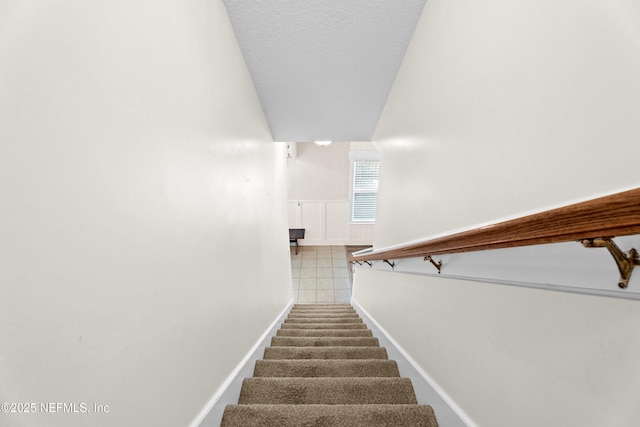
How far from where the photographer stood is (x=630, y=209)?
33cm

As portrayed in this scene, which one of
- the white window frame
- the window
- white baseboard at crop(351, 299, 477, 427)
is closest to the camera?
white baseboard at crop(351, 299, 477, 427)

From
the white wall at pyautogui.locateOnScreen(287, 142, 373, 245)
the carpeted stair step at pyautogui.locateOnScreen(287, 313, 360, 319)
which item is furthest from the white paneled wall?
the carpeted stair step at pyautogui.locateOnScreen(287, 313, 360, 319)

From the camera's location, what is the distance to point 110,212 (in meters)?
0.64

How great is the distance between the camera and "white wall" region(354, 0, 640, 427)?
506mm

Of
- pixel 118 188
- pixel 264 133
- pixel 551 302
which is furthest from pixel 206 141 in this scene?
pixel 264 133

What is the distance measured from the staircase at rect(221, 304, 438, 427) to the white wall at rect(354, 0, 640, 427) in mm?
220

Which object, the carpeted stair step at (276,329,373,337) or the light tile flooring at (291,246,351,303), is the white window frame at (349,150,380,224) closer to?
the light tile flooring at (291,246,351,303)

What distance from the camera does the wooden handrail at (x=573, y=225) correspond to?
1.09 feet

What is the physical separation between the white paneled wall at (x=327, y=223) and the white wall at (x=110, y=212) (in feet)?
21.1

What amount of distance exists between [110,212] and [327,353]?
1.70 m

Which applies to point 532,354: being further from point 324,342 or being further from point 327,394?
point 324,342

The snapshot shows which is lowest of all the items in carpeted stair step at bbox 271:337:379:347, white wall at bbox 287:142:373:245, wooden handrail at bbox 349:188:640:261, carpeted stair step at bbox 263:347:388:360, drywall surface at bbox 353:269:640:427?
carpeted stair step at bbox 271:337:379:347

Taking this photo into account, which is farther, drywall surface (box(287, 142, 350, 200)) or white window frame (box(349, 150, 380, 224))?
drywall surface (box(287, 142, 350, 200))

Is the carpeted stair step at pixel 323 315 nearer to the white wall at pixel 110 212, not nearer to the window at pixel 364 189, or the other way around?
the white wall at pixel 110 212
